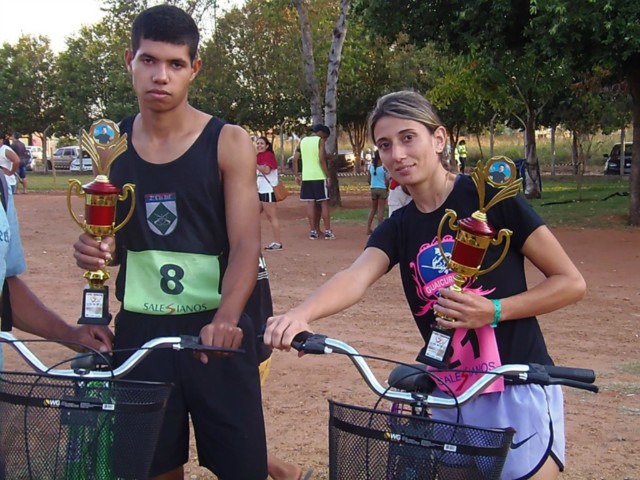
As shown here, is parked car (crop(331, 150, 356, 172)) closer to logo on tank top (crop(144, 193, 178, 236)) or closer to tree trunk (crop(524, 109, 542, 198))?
tree trunk (crop(524, 109, 542, 198))

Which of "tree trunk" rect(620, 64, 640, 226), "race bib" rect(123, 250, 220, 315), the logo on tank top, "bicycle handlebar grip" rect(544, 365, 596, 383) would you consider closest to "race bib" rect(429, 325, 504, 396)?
"bicycle handlebar grip" rect(544, 365, 596, 383)

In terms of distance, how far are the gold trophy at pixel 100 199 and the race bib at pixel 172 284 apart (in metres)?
0.16

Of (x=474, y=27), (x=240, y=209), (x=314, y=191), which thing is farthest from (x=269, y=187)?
(x=240, y=209)

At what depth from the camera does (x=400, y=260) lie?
305cm

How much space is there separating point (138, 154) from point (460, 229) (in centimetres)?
128

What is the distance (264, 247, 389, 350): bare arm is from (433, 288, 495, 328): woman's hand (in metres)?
0.39

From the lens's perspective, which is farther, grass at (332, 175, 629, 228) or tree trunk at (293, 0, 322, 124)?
tree trunk at (293, 0, 322, 124)

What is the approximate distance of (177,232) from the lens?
311cm

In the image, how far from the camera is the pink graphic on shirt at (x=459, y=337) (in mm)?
2803

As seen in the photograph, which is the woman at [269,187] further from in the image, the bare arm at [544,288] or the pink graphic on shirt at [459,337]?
the bare arm at [544,288]

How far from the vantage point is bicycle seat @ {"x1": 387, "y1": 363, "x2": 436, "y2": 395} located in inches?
103

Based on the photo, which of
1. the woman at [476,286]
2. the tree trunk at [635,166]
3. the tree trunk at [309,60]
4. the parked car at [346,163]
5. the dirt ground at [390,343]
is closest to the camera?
the woman at [476,286]

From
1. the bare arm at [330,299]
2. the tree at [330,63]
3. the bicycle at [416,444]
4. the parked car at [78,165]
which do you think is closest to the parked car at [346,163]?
the parked car at [78,165]

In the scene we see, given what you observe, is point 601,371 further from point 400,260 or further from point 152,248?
point 152,248
